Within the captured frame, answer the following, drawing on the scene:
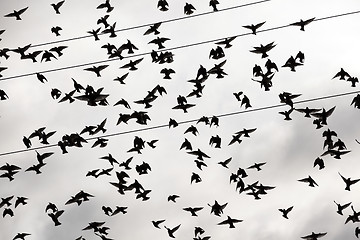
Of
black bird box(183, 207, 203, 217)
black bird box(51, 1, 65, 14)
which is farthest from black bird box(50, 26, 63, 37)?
black bird box(183, 207, 203, 217)

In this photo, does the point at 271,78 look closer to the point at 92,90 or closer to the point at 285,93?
the point at 285,93

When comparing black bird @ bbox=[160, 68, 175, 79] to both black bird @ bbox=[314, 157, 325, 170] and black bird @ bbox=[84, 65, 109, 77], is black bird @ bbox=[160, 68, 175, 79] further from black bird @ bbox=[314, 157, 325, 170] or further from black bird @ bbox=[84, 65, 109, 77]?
black bird @ bbox=[314, 157, 325, 170]

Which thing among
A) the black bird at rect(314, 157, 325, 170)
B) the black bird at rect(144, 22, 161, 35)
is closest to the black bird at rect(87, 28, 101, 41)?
the black bird at rect(144, 22, 161, 35)

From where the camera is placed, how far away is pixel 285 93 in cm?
3609

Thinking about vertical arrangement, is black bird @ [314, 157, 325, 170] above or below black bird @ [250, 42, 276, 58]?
below

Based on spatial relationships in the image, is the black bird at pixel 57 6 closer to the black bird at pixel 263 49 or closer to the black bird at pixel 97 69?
the black bird at pixel 97 69

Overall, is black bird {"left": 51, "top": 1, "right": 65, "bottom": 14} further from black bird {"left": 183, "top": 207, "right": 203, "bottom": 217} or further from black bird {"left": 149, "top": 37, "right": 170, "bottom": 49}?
black bird {"left": 183, "top": 207, "right": 203, "bottom": 217}

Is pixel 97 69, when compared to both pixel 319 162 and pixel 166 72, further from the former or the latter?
pixel 319 162

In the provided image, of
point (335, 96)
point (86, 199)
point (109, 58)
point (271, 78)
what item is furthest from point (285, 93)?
point (86, 199)

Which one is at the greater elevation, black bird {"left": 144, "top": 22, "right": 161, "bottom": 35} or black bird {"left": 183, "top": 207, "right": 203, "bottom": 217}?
black bird {"left": 144, "top": 22, "right": 161, "bottom": 35}

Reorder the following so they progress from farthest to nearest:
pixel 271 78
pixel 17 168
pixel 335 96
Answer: pixel 17 168 → pixel 271 78 → pixel 335 96

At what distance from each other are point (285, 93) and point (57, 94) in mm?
7912

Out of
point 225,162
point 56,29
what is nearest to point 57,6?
point 56,29

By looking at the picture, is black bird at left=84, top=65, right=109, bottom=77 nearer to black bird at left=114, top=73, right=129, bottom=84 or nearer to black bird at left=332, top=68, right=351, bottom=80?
black bird at left=114, top=73, right=129, bottom=84
